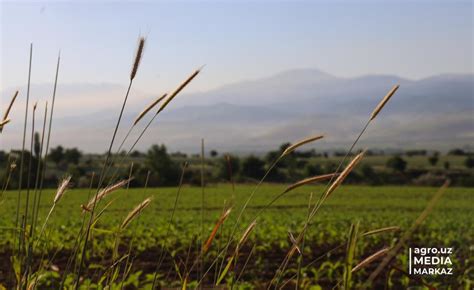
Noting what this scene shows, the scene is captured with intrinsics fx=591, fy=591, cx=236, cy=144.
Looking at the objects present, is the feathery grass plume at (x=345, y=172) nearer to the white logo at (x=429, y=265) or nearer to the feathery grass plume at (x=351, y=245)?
the feathery grass plume at (x=351, y=245)

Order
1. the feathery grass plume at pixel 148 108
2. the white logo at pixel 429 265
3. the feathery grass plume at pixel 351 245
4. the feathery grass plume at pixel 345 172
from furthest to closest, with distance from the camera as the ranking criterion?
the white logo at pixel 429 265
the feathery grass plume at pixel 148 108
the feathery grass plume at pixel 345 172
the feathery grass plume at pixel 351 245

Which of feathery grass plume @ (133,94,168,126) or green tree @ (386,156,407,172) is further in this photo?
green tree @ (386,156,407,172)

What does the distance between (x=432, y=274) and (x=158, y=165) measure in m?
44.8

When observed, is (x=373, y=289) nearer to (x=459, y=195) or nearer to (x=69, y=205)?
(x=69, y=205)

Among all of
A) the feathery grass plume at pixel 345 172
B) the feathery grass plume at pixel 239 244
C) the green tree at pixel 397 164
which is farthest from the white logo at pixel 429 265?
the green tree at pixel 397 164

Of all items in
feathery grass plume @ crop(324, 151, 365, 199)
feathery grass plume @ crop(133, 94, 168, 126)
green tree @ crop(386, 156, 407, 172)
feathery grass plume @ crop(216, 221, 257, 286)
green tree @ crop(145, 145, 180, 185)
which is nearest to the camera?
feathery grass plume @ crop(324, 151, 365, 199)

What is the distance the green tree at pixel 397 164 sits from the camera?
211ft

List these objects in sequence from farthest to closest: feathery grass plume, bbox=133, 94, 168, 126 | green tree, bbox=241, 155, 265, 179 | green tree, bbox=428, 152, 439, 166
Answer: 1. green tree, bbox=428, 152, 439, 166
2. green tree, bbox=241, 155, 265, 179
3. feathery grass plume, bbox=133, 94, 168, 126

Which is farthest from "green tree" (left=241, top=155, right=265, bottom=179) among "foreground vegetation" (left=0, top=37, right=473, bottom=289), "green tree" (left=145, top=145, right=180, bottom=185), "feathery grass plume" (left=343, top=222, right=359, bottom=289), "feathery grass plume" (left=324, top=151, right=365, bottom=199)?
"feathery grass plume" (left=343, top=222, right=359, bottom=289)

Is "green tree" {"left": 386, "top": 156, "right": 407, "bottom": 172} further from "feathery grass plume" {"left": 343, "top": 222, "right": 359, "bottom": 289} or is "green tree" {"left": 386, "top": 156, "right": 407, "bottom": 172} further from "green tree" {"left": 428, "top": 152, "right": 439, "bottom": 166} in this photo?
"feathery grass plume" {"left": 343, "top": 222, "right": 359, "bottom": 289}

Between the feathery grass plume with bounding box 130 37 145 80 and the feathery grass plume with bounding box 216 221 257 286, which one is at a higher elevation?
the feathery grass plume with bounding box 130 37 145 80

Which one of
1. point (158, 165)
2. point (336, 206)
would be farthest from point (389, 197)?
point (158, 165)

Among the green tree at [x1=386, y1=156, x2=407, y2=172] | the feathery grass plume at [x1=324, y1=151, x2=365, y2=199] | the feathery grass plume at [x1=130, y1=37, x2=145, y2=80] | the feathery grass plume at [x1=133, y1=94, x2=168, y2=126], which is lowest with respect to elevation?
the green tree at [x1=386, y1=156, x2=407, y2=172]

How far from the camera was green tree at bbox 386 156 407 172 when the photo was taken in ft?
211
